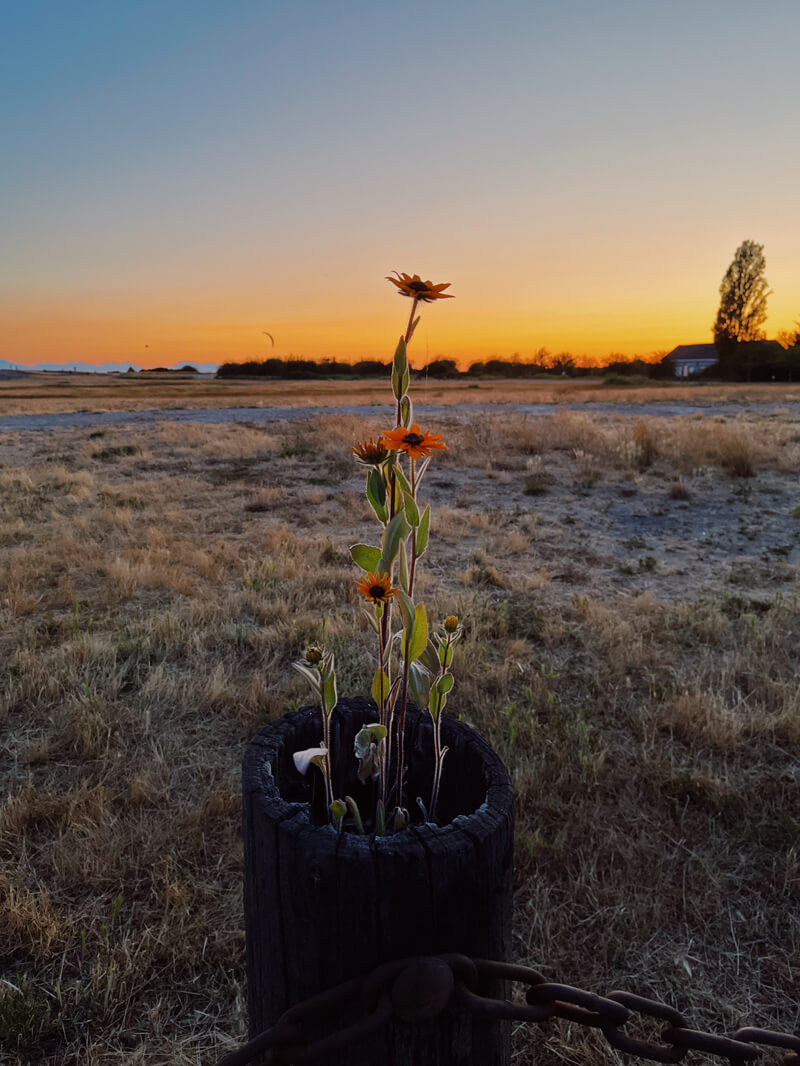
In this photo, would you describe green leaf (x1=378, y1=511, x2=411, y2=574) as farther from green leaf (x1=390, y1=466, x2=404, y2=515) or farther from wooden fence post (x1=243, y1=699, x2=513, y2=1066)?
wooden fence post (x1=243, y1=699, x2=513, y2=1066)

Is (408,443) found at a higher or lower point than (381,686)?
higher

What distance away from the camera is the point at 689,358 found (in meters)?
83.2

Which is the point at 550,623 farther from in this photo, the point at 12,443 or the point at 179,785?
the point at 12,443

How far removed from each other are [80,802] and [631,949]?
6.66 feet

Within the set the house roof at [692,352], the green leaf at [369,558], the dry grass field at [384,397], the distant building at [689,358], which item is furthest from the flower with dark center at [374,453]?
the house roof at [692,352]

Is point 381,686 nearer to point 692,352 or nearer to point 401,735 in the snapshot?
point 401,735

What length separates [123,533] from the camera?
662 centimetres

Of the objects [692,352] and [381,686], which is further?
[692,352]

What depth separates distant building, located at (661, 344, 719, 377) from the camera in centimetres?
7819

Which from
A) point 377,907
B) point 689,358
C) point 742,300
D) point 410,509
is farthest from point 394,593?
point 689,358

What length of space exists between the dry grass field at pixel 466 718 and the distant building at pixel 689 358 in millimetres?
77362

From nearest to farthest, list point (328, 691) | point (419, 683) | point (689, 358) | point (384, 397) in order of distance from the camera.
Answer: point (328, 691) < point (419, 683) < point (384, 397) < point (689, 358)

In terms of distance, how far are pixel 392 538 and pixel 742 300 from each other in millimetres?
68318

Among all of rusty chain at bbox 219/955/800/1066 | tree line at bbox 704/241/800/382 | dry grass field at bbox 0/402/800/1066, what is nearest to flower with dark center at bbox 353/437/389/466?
rusty chain at bbox 219/955/800/1066
